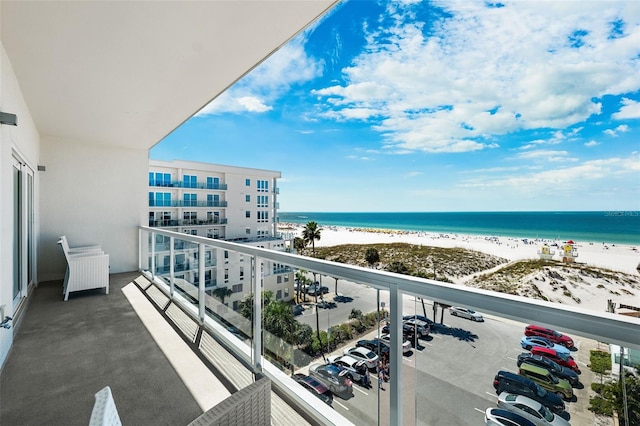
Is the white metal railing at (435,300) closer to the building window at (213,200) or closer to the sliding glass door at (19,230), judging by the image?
the sliding glass door at (19,230)

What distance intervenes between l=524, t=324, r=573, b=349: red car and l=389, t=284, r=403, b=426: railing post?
51 cm

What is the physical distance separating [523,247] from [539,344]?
42748 millimetres

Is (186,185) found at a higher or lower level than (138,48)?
higher

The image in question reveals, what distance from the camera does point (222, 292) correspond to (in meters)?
2.97

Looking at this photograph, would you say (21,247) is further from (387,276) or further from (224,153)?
(224,153)

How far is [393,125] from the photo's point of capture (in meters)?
48.4

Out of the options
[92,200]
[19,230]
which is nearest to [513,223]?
[92,200]

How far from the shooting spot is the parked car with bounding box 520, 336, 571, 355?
0.94 metres

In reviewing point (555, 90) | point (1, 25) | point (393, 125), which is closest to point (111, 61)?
point (1, 25)

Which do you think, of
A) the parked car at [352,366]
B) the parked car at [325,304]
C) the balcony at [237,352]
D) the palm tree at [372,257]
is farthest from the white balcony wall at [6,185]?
the palm tree at [372,257]

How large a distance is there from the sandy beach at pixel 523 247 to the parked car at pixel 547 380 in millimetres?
26876

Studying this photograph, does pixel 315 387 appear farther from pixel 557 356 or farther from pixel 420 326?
pixel 557 356

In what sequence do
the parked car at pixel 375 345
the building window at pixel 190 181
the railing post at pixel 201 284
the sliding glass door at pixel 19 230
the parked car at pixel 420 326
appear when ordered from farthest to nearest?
the building window at pixel 190 181, the sliding glass door at pixel 19 230, the railing post at pixel 201 284, the parked car at pixel 375 345, the parked car at pixel 420 326

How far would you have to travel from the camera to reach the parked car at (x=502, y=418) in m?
1.03
